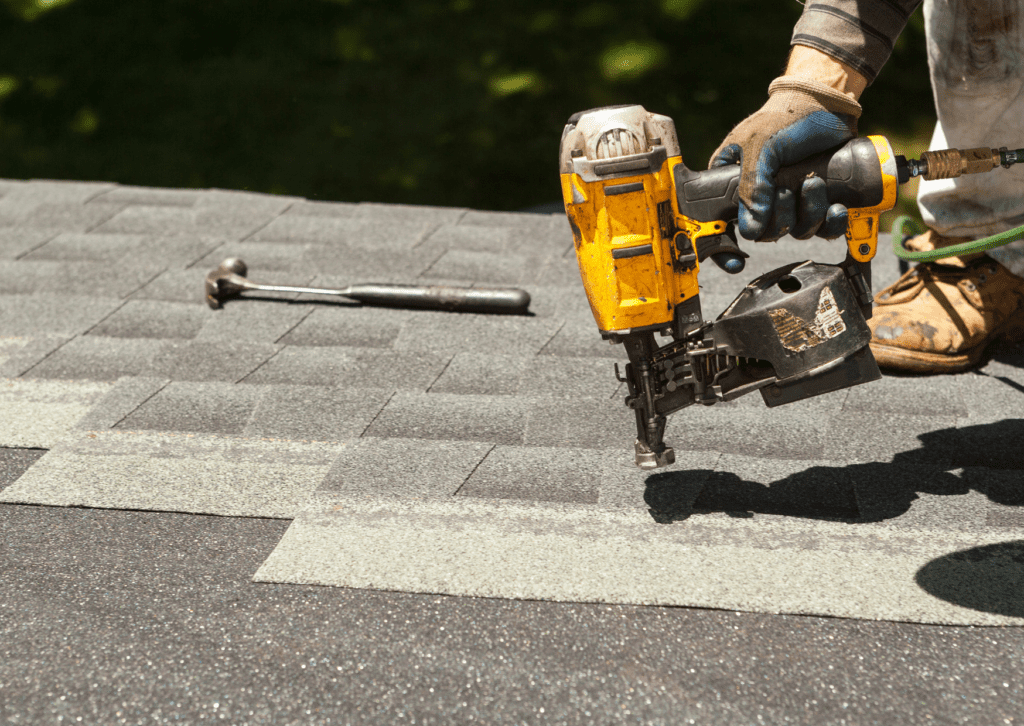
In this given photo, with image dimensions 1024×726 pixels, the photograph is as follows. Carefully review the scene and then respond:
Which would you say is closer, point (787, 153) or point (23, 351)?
point (787, 153)

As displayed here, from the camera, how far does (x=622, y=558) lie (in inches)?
65.9

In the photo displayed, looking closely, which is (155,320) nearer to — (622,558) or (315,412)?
(315,412)

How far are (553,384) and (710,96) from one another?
7.42ft

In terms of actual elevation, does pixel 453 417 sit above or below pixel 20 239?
below

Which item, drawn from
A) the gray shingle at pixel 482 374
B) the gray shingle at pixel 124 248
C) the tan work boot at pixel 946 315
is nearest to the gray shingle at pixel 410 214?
the gray shingle at pixel 124 248

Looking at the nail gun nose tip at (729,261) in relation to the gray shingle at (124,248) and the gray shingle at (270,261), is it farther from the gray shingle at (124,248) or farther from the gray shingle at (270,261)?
the gray shingle at (124,248)

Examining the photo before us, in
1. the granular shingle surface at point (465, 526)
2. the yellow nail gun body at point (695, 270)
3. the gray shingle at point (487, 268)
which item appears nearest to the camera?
the granular shingle surface at point (465, 526)

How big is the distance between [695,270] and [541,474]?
0.47m

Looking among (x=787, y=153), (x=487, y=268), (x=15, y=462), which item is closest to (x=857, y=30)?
(x=787, y=153)

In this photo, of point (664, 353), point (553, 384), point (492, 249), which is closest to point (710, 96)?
point (492, 249)

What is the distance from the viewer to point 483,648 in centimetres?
147

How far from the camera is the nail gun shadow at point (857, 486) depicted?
181 centimetres

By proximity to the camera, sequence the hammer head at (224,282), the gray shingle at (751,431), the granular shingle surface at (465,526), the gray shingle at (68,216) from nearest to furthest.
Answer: the granular shingle surface at (465,526), the gray shingle at (751,431), the hammer head at (224,282), the gray shingle at (68,216)

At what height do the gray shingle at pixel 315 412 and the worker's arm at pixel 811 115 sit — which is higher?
the worker's arm at pixel 811 115
